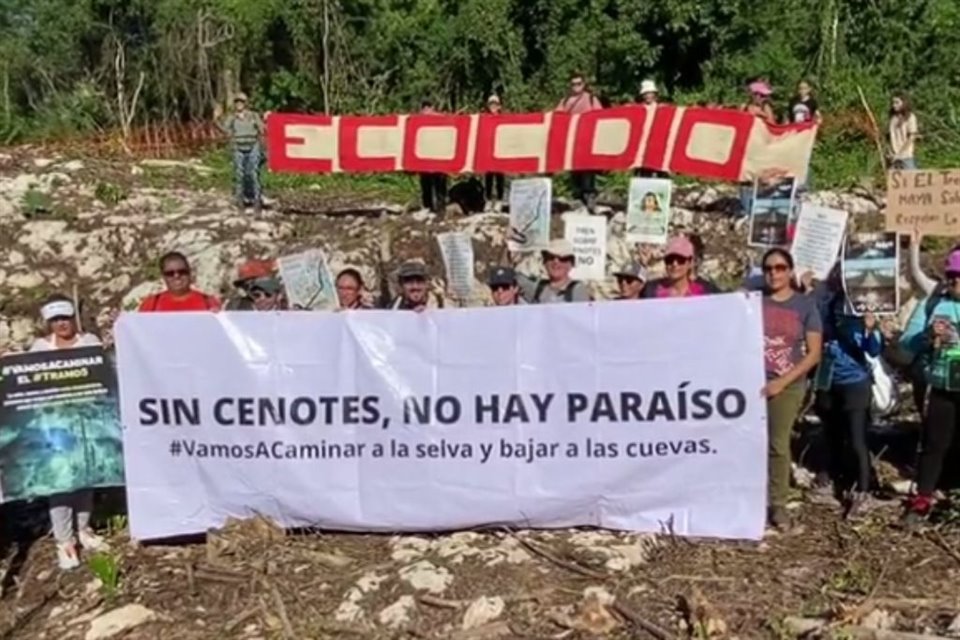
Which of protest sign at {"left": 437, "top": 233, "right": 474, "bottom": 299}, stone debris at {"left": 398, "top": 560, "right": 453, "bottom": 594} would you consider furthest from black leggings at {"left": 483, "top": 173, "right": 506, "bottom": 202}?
stone debris at {"left": 398, "top": 560, "right": 453, "bottom": 594}

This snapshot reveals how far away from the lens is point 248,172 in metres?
16.5

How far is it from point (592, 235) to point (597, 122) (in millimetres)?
4338

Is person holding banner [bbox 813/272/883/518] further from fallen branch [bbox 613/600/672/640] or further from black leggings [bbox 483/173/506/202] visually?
black leggings [bbox 483/173/506/202]

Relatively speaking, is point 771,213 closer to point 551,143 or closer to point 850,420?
point 850,420

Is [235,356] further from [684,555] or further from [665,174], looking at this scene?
[665,174]

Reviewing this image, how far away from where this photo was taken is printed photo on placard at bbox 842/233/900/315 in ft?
23.9

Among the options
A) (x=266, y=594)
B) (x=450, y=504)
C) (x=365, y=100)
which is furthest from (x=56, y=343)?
(x=365, y=100)

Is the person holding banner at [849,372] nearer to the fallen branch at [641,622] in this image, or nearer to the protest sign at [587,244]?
the fallen branch at [641,622]

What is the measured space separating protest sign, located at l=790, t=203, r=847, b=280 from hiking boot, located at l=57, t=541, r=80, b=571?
4.10 m

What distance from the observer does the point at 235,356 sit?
7.16m

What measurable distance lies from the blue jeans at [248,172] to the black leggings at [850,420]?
9.88 meters

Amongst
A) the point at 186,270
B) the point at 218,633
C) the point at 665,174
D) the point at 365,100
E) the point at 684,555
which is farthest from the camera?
the point at 365,100

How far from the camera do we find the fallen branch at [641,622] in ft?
20.1

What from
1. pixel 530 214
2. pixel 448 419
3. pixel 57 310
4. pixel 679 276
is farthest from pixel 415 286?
pixel 530 214
